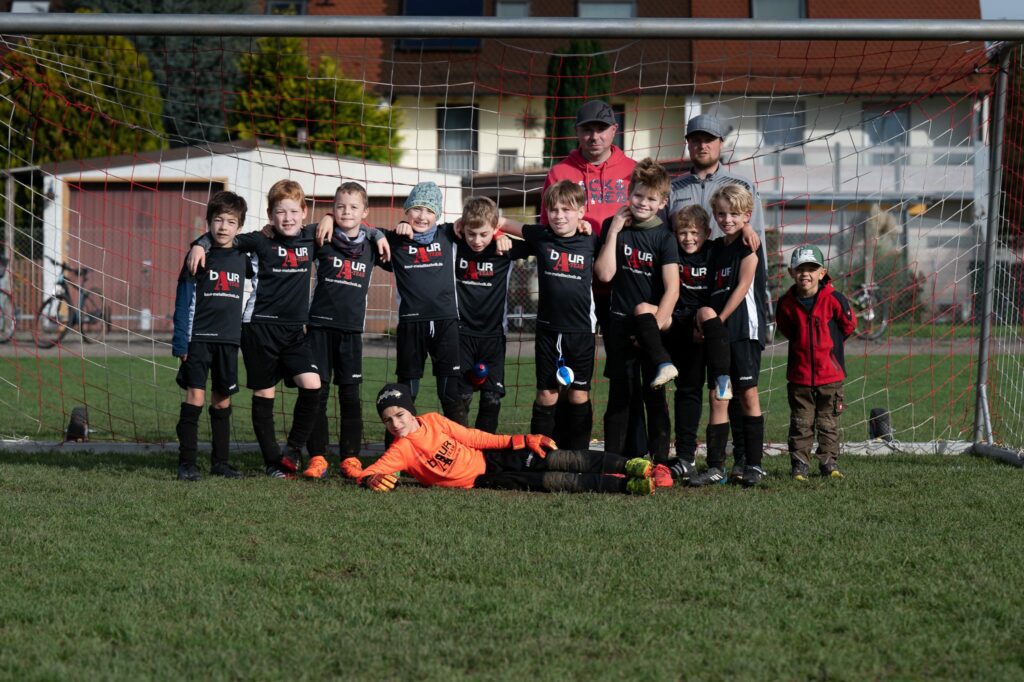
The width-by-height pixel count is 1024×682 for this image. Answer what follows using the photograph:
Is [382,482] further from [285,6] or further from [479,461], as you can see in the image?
[285,6]

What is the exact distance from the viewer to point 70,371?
13383 millimetres

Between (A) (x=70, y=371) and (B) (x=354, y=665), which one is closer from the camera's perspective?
(B) (x=354, y=665)

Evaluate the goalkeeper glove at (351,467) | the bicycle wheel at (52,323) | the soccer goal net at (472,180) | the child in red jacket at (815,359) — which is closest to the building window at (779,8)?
the soccer goal net at (472,180)

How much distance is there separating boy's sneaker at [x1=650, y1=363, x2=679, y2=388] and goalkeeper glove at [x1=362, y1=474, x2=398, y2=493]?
1.45 meters

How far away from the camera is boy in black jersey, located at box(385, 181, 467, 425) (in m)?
6.31

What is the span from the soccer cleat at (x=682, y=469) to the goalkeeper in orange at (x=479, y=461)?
396 millimetres

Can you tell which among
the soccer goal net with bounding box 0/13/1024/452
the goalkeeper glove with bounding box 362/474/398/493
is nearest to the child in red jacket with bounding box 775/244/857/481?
the soccer goal net with bounding box 0/13/1024/452

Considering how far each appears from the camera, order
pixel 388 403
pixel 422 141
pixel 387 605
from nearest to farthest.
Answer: pixel 387 605 < pixel 388 403 < pixel 422 141

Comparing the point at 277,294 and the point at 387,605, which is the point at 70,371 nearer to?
the point at 277,294

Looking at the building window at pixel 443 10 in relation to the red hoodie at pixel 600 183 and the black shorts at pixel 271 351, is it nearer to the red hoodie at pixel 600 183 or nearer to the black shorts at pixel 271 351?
the red hoodie at pixel 600 183

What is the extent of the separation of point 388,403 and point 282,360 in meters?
1.01

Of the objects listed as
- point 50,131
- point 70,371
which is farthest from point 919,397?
point 50,131

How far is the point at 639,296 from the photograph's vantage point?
20.0ft

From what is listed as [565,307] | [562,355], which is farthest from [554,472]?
[565,307]
